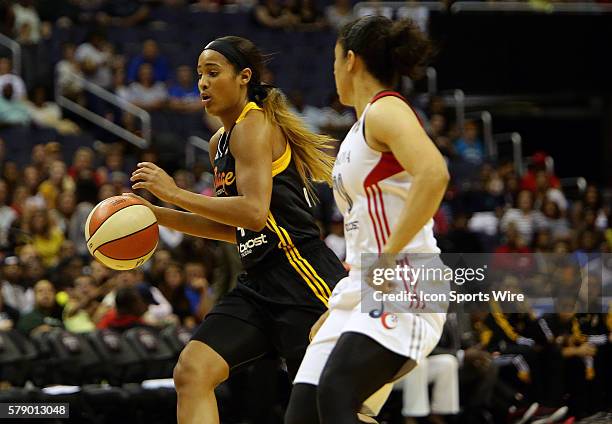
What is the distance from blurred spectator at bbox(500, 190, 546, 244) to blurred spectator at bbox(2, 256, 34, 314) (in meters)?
6.70

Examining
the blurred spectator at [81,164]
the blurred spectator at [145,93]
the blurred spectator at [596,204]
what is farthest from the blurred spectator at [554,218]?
the blurred spectator at [81,164]

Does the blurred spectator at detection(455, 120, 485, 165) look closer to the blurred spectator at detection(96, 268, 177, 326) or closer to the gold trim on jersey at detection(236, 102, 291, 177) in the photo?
the blurred spectator at detection(96, 268, 177, 326)

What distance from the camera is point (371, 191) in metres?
4.30

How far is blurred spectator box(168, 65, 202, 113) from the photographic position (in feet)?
54.1

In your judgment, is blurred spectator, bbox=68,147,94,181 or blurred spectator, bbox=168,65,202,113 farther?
blurred spectator, bbox=168,65,202,113

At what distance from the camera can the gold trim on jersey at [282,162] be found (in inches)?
210

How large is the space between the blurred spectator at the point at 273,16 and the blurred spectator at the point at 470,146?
10.8 feet

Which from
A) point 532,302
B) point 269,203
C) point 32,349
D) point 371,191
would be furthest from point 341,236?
point 371,191

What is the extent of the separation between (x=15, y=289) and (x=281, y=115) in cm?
631

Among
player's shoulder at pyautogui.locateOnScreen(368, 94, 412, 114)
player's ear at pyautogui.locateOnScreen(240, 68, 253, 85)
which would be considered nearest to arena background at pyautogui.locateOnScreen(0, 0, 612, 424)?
player's ear at pyautogui.locateOnScreen(240, 68, 253, 85)

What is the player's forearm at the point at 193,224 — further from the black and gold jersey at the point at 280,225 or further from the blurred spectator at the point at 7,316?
the blurred spectator at the point at 7,316

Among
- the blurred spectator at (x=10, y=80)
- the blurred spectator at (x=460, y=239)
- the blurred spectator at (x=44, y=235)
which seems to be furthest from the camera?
the blurred spectator at (x=10, y=80)

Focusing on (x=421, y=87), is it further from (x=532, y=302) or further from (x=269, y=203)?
(x=269, y=203)

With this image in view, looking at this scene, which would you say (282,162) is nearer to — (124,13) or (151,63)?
(151,63)
